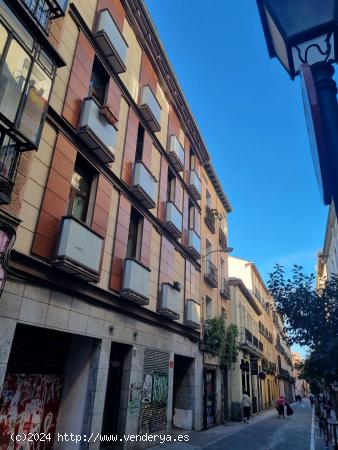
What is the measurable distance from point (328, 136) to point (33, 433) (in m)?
9.52

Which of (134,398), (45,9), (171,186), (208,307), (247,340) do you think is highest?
(171,186)

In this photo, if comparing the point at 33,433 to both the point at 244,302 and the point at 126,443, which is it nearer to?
the point at 126,443

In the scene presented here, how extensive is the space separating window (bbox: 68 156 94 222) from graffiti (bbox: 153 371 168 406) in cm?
673

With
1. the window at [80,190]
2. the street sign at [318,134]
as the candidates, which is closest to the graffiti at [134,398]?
the window at [80,190]

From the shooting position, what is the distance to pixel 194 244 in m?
18.5

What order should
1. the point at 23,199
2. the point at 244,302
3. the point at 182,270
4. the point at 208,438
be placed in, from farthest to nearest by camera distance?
the point at 244,302, the point at 182,270, the point at 208,438, the point at 23,199

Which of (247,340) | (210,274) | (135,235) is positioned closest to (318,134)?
(135,235)

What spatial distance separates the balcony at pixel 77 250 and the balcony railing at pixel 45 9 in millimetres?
4427

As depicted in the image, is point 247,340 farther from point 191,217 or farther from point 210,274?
point 191,217

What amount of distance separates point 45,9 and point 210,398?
60.2ft

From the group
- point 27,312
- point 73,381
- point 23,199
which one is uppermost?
point 23,199

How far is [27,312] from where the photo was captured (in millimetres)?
7496

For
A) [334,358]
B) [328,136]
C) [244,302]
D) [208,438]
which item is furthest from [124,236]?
[244,302]

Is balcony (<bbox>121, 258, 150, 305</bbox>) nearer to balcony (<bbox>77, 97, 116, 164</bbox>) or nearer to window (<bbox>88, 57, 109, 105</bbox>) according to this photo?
balcony (<bbox>77, 97, 116, 164</bbox>)
